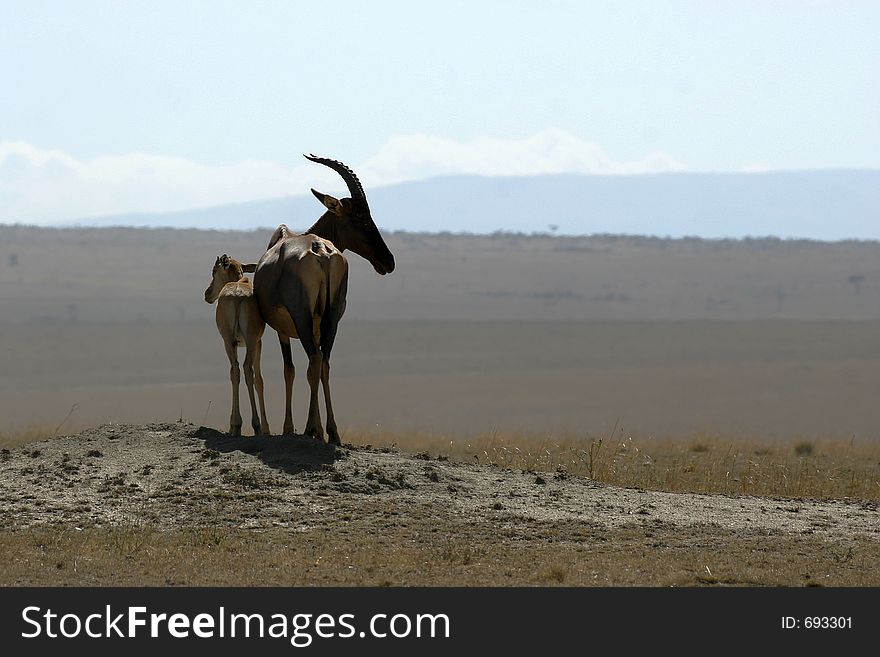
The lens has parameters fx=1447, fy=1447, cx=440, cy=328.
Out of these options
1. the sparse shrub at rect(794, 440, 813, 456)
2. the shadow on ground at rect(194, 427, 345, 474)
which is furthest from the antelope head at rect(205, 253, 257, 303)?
the sparse shrub at rect(794, 440, 813, 456)

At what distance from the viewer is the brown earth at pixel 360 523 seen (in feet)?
35.0

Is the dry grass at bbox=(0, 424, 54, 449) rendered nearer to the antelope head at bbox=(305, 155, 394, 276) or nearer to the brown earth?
the brown earth

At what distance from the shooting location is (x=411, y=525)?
12.6 m

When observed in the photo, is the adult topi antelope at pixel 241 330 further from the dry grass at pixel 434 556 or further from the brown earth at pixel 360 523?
the dry grass at pixel 434 556

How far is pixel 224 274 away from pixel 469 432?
14.1m

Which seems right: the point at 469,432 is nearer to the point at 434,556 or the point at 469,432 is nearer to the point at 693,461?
the point at 693,461

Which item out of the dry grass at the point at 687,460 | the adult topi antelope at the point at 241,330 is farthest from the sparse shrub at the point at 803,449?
the adult topi antelope at the point at 241,330

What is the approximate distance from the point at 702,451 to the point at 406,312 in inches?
2116

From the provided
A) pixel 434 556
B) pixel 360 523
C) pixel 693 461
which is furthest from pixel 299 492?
pixel 693 461

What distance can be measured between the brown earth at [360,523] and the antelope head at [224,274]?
176 centimetres

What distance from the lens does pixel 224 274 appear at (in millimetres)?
16531
